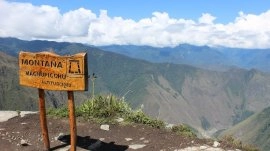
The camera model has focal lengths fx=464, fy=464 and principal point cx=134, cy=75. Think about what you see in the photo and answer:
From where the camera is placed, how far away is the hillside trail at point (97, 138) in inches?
747

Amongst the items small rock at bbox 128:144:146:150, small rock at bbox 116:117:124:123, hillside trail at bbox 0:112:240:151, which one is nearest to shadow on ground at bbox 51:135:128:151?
hillside trail at bbox 0:112:240:151

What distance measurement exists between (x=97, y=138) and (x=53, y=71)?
4536 mm

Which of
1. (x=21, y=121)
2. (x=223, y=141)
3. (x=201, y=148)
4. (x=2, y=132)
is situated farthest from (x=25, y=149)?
(x=223, y=141)

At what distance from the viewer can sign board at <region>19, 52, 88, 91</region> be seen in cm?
1608

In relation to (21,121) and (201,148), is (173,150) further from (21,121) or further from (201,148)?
(21,121)

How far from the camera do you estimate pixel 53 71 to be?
667 inches

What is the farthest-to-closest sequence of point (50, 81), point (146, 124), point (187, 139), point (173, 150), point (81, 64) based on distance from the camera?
1. point (146, 124)
2. point (187, 139)
3. point (173, 150)
4. point (50, 81)
5. point (81, 64)

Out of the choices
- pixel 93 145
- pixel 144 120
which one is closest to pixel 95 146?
pixel 93 145

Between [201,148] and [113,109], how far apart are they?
233 inches

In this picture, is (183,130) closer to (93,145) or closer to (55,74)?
(93,145)

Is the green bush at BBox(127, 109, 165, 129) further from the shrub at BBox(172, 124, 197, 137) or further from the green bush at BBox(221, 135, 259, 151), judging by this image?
the green bush at BBox(221, 135, 259, 151)

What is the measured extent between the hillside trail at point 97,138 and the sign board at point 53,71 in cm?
305

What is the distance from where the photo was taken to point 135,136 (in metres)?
20.3

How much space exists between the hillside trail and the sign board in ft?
10.0
